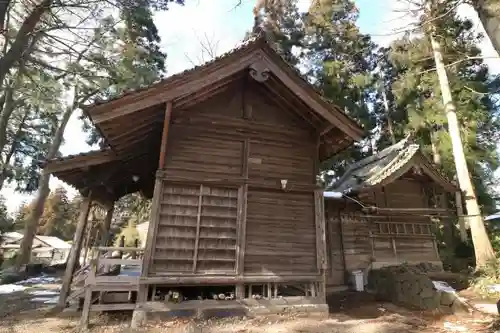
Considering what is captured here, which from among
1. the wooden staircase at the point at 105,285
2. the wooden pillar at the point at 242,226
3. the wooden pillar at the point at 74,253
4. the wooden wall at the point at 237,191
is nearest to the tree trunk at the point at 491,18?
the wooden wall at the point at 237,191

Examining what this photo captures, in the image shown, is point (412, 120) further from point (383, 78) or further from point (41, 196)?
point (41, 196)

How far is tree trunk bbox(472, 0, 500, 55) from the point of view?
4.75 m

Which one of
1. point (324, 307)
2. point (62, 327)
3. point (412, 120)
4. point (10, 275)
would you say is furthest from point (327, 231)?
point (10, 275)

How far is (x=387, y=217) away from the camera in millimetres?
13023

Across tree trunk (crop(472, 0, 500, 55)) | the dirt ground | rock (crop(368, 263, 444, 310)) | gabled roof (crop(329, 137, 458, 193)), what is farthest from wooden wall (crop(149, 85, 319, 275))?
gabled roof (crop(329, 137, 458, 193))

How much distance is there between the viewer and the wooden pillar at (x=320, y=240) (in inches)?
306

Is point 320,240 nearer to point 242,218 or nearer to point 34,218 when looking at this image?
point 242,218

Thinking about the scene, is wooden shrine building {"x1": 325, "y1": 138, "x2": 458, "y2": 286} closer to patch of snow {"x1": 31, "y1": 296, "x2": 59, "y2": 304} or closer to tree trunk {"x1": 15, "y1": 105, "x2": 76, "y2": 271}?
patch of snow {"x1": 31, "y1": 296, "x2": 59, "y2": 304}

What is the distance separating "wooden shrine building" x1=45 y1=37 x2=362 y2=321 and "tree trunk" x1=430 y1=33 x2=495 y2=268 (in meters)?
7.93

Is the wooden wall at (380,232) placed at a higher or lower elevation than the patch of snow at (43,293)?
higher

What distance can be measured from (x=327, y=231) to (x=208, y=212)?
20.4 ft

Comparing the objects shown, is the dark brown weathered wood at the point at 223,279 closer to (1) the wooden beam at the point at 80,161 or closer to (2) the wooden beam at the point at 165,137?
(2) the wooden beam at the point at 165,137

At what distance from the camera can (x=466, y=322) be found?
7.41 meters

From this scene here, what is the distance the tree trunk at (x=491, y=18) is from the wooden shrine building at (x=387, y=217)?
741 centimetres
